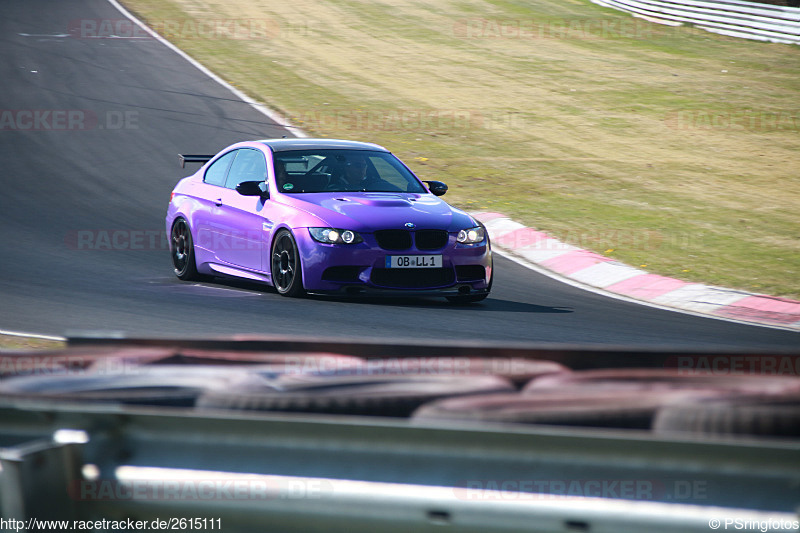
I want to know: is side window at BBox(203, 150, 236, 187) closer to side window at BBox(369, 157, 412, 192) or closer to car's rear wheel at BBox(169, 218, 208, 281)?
car's rear wheel at BBox(169, 218, 208, 281)

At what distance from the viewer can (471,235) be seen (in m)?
9.38

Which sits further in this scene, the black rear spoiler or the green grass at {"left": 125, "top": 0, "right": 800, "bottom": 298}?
the green grass at {"left": 125, "top": 0, "right": 800, "bottom": 298}

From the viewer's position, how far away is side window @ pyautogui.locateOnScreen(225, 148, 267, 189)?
33.3ft

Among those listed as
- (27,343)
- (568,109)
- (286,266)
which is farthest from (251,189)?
(568,109)

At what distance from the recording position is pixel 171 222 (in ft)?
36.4

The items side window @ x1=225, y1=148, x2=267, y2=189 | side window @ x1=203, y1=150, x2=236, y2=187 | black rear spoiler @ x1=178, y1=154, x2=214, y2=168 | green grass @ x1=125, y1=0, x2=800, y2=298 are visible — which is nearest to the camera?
side window @ x1=225, y1=148, x2=267, y2=189

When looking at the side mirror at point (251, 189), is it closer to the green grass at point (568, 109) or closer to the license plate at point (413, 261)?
the license plate at point (413, 261)

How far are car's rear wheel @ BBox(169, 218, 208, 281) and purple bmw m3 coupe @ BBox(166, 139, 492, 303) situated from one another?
1cm

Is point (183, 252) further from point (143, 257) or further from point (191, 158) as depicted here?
point (143, 257)

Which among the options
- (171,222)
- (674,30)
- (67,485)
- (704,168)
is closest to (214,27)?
(674,30)

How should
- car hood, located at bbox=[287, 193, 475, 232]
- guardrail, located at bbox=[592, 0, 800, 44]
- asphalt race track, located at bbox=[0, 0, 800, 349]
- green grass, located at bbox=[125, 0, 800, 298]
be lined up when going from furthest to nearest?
1. guardrail, located at bbox=[592, 0, 800, 44]
2. green grass, located at bbox=[125, 0, 800, 298]
3. car hood, located at bbox=[287, 193, 475, 232]
4. asphalt race track, located at bbox=[0, 0, 800, 349]

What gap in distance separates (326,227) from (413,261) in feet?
2.72

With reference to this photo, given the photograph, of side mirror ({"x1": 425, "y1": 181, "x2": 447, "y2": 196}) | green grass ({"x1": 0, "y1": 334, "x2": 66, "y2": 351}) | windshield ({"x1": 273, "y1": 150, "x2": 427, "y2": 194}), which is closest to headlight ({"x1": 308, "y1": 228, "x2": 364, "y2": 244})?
windshield ({"x1": 273, "y1": 150, "x2": 427, "y2": 194})

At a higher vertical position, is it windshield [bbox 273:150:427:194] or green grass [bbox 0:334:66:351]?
windshield [bbox 273:150:427:194]
